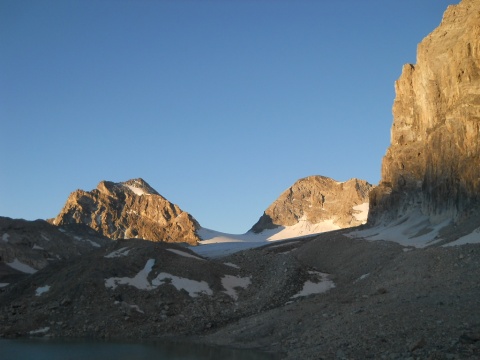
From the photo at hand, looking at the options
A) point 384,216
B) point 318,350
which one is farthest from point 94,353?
point 384,216

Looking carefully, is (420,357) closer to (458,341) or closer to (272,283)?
(458,341)

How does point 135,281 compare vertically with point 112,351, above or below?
above

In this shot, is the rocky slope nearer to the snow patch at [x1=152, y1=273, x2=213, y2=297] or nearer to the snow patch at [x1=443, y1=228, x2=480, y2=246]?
the snow patch at [x1=152, y1=273, x2=213, y2=297]

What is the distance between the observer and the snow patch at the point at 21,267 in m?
84.4

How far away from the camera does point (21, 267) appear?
85688 millimetres

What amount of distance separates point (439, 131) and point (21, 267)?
68.9 m

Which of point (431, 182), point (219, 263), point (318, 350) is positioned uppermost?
point (431, 182)

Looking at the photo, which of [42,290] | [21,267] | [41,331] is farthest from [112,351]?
[21,267]

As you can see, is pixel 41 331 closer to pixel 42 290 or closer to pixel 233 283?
pixel 42 290

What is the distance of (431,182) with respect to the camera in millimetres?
72500

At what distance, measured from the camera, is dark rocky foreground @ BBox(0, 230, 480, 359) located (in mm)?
23094

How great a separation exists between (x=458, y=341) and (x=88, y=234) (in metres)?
156

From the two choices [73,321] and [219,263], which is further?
[219,263]

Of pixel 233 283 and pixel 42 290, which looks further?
pixel 233 283
